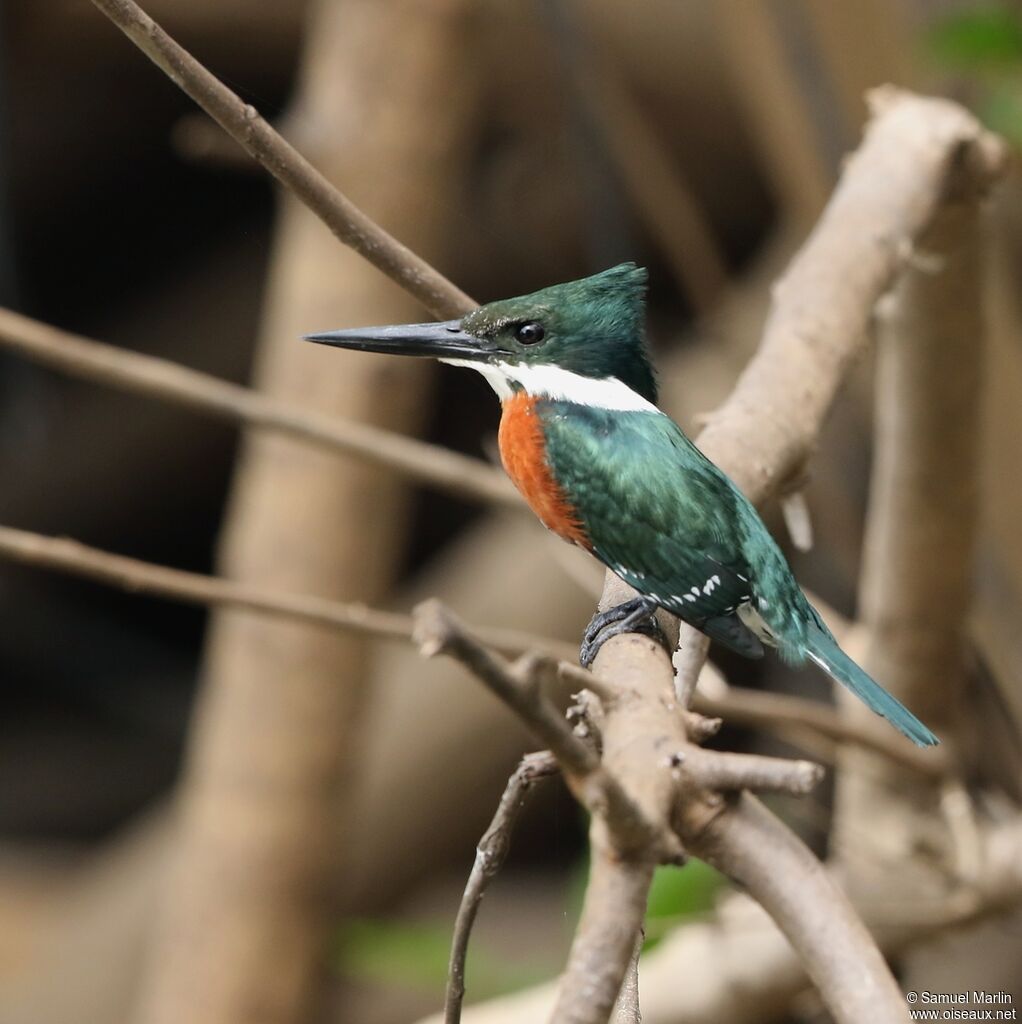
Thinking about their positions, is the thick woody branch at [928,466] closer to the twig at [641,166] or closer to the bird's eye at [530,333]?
the bird's eye at [530,333]

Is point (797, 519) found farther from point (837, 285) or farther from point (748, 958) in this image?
point (748, 958)

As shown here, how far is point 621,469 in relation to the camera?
1162mm

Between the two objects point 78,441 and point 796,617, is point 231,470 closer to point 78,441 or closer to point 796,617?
point 78,441

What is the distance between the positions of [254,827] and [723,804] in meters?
1.85

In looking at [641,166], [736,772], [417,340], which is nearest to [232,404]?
[417,340]

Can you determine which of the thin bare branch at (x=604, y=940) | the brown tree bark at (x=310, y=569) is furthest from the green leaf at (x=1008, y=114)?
the thin bare branch at (x=604, y=940)

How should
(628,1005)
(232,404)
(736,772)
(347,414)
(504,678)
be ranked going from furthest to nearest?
1. (347,414)
2. (232,404)
3. (628,1005)
4. (736,772)
5. (504,678)

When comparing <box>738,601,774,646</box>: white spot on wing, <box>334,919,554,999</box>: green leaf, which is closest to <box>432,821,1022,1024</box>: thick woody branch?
<box>334,919,554,999</box>: green leaf

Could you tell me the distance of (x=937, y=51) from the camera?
2203 millimetres

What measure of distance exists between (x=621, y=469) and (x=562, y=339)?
12 centimetres

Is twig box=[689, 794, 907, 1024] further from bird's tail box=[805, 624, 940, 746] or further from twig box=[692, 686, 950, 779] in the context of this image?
twig box=[692, 686, 950, 779]

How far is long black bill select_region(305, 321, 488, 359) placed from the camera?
110cm

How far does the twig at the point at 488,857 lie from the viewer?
734 mm

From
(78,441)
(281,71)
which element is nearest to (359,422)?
(281,71)
